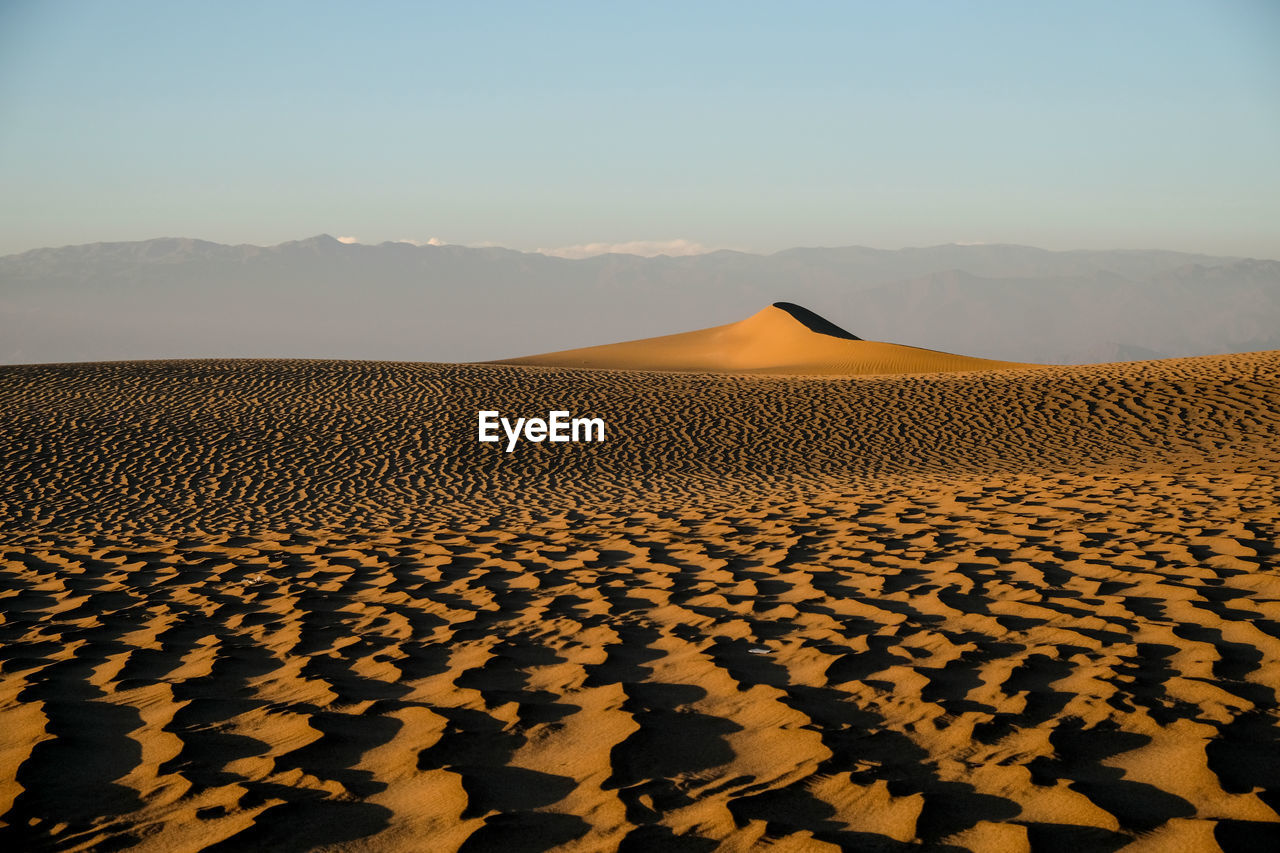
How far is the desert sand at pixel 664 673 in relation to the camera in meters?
2.99

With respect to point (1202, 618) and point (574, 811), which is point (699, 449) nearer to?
point (1202, 618)

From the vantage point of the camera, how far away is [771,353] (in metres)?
54.6

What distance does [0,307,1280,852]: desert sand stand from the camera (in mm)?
2986

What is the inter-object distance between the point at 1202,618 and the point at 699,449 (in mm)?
14258

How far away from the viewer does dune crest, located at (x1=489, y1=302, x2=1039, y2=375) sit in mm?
48531

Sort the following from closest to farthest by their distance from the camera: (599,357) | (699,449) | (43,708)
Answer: (43,708), (699,449), (599,357)

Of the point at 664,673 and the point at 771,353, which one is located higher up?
the point at 771,353

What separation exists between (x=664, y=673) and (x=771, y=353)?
51.0m

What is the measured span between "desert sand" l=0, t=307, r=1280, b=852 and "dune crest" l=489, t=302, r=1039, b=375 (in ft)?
116

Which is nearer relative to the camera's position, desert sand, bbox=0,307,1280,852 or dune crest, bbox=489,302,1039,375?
desert sand, bbox=0,307,1280,852

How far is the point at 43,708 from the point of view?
13.1 ft

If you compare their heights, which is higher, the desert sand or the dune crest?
the dune crest

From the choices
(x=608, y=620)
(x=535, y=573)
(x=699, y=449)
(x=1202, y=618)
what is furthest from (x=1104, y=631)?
(x=699, y=449)

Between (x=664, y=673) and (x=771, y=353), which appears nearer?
(x=664, y=673)
